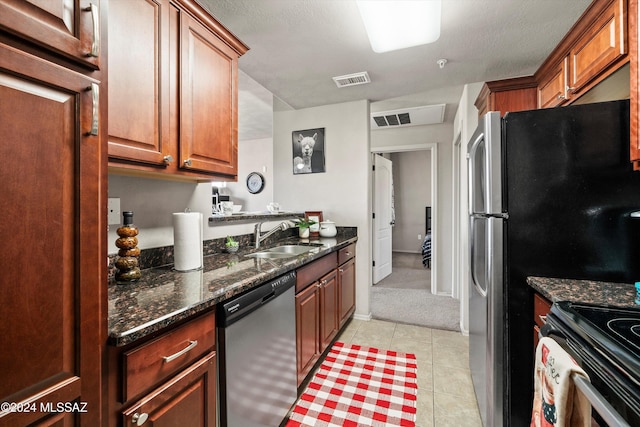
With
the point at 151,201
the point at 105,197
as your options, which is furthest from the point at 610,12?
the point at 151,201

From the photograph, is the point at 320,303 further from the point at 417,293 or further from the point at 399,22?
the point at 417,293

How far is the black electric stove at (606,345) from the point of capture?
2.13 ft

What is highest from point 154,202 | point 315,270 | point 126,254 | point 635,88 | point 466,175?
point 635,88

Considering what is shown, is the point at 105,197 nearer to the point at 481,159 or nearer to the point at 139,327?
the point at 139,327

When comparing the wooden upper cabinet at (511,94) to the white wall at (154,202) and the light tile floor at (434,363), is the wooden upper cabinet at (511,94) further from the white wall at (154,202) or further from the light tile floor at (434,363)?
the white wall at (154,202)

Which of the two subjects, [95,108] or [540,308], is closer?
[95,108]

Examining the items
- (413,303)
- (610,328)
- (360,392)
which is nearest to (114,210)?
(360,392)

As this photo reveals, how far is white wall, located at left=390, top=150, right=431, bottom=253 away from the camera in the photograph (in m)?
6.85

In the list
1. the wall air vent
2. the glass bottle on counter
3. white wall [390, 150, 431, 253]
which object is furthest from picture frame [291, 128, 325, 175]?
white wall [390, 150, 431, 253]

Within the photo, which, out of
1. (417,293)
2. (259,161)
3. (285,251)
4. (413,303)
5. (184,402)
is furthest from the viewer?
(417,293)

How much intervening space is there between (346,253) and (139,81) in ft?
6.85

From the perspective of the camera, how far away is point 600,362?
74 cm

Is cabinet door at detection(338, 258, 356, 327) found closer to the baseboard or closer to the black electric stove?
the baseboard

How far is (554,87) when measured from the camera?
6.54 feet
